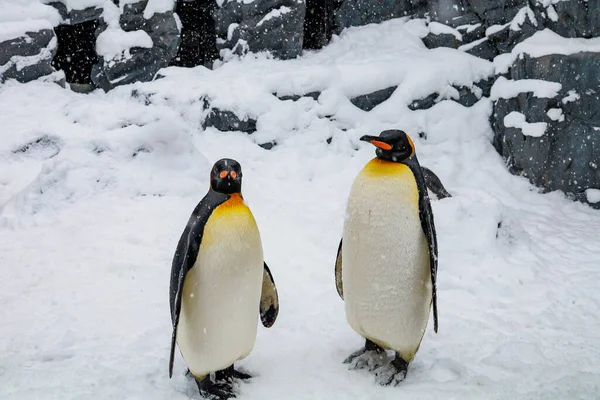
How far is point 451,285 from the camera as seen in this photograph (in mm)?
3980

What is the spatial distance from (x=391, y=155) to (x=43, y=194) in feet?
11.3

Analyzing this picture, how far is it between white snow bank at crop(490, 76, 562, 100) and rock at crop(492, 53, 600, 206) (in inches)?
2.0

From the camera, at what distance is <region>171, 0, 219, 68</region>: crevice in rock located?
989 cm

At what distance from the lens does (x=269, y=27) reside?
26.3 feet

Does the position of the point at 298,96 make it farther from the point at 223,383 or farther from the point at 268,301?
the point at 223,383

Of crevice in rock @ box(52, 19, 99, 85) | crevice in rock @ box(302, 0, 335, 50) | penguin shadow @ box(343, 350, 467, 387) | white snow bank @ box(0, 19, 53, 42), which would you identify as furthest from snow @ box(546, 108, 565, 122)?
crevice in rock @ box(52, 19, 99, 85)

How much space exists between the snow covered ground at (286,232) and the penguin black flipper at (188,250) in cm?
49

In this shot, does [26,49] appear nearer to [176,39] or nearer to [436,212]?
[176,39]

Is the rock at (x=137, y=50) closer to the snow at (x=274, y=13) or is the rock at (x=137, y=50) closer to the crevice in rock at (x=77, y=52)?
the crevice in rock at (x=77, y=52)

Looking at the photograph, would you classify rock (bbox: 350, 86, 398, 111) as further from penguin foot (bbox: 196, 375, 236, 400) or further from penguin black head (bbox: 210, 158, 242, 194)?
penguin foot (bbox: 196, 375, 236, 400)

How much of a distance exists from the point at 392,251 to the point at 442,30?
6.15 meters

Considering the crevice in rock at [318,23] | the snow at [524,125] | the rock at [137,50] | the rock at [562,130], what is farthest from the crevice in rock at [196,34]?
the rock at [562,130]

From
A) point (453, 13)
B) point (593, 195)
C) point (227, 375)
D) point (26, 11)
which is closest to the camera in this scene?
point (227, 375)

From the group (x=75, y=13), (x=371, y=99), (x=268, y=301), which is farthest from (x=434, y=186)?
(x=75, y=13)
